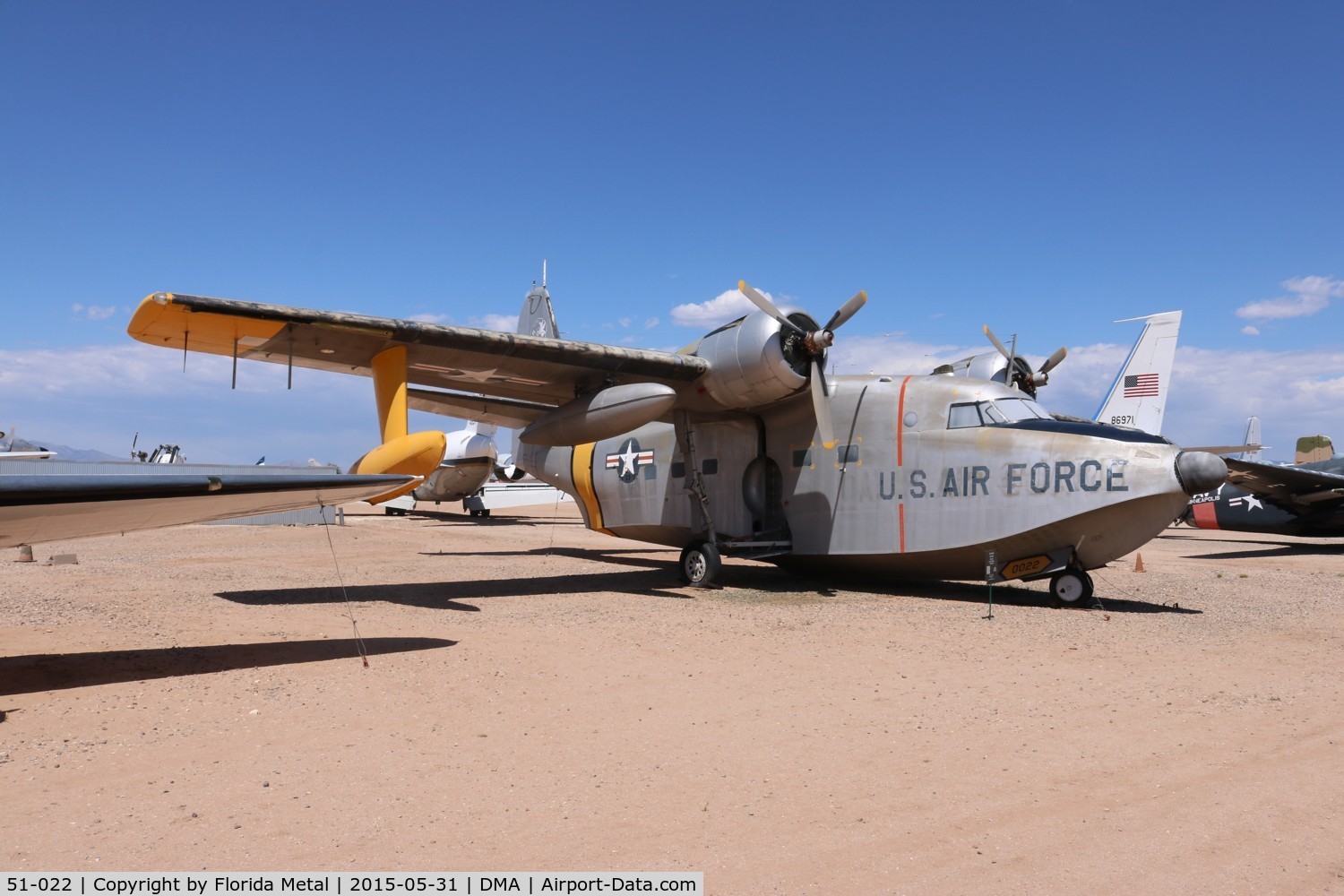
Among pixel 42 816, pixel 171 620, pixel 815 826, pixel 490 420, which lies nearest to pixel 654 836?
pixel 815 826

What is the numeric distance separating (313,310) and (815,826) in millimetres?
9469

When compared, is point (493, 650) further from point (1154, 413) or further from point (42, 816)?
Result: point (1154, 413)

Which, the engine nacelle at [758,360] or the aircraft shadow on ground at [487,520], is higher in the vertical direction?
the engine nacelle at [758,360]

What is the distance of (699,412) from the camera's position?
48.6 feet

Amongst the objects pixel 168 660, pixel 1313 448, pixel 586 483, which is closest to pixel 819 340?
pixel 586 483

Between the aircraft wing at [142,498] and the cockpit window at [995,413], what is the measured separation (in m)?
8.45

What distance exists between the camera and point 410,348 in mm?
12578

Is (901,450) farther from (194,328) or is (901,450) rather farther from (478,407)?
(194,328)

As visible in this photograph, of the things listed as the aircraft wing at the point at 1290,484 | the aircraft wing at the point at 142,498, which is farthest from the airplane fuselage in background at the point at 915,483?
the aircraft wing at the point at 1290,484

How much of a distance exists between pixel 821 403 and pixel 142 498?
30.9 feet

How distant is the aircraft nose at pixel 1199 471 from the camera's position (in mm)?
10445

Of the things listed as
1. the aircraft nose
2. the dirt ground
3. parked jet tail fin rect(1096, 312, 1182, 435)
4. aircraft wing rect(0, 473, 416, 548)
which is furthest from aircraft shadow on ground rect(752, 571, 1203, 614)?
parked jet tail fin rect(1096, 312, 1182, 435)

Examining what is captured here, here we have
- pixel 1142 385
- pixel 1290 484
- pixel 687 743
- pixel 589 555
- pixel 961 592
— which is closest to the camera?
pixel 687 743

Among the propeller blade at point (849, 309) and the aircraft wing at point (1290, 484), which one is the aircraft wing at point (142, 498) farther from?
the aircraft wing at point (1290, 484)
